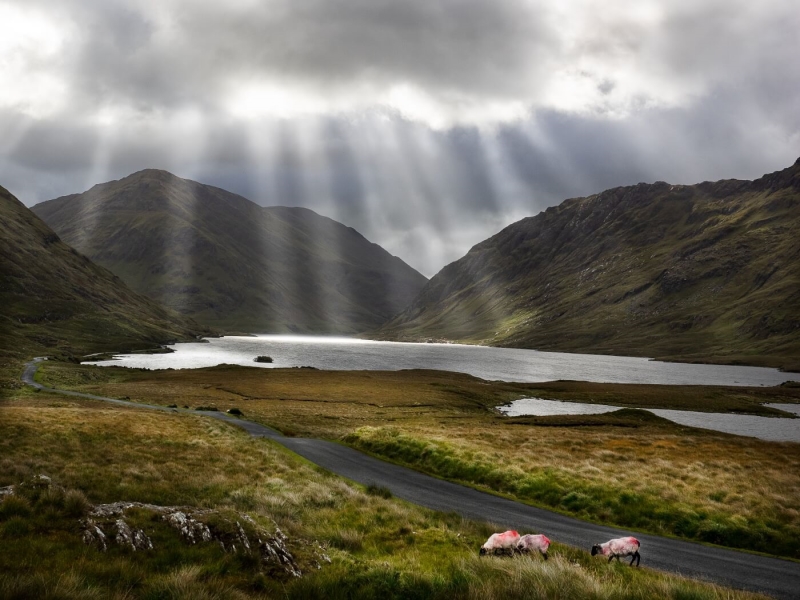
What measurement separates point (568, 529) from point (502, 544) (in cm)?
862

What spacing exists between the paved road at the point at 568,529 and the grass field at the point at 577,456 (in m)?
1.91

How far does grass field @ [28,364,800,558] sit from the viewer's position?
21.8 meters

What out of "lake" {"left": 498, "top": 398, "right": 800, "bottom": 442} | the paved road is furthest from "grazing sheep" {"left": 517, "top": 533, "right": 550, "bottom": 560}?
"lake" {"left": 498, "top": 398, "right": 800, "bottom": 442}

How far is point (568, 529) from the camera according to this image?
19672mm

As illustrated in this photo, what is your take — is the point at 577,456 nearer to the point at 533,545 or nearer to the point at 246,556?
the point at 533,545

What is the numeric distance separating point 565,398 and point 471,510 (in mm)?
86974

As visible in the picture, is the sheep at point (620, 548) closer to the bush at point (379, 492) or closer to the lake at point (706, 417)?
the bush at point (379, 492)

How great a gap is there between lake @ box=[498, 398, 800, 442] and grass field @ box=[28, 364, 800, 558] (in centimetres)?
639

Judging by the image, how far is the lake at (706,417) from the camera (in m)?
73.1

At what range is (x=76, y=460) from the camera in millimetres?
21531

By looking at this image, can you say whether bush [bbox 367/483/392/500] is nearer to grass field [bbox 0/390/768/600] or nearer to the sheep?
grass field [bbox 0/390/768/600]

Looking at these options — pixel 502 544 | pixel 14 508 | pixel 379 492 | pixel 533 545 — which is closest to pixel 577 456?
pixel 379 492

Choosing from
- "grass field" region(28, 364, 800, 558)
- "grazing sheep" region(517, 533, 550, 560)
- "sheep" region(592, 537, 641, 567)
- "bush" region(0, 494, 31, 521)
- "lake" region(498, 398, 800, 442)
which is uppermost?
"bush" region(0, 494, 31, 521)

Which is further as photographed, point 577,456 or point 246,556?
point 577,456
